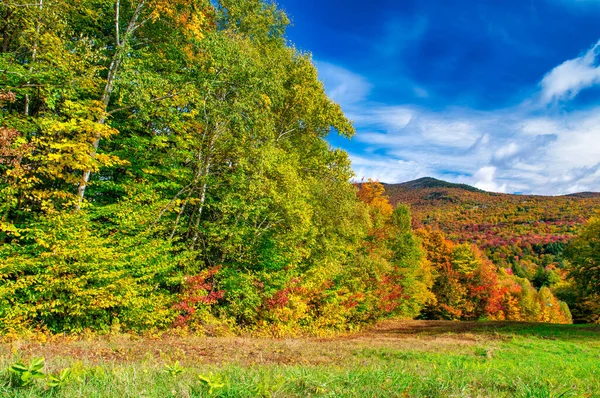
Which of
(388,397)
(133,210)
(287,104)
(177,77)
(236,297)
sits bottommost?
(236,297)

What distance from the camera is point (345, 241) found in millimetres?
19500

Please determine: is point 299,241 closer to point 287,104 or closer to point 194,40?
point 287,104

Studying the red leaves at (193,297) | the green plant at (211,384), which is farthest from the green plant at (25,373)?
the red leaves at (193,297)

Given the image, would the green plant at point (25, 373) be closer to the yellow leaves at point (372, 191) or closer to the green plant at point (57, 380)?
the green plant at point (57, 380)

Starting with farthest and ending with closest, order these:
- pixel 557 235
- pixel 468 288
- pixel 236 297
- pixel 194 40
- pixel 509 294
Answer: pixel 557 235, pixel 509 294, pixel 468 288, pixel 236 297, pixel 194 40

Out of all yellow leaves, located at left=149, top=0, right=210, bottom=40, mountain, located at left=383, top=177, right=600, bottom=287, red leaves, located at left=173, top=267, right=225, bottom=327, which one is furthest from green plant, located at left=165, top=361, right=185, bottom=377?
mountain, located at left=383, top=177, right=600, bottom=287

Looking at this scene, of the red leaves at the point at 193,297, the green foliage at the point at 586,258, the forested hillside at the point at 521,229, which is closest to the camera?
the red leaves at the point at 193,297

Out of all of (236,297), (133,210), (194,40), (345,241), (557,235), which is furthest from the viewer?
(557,235)

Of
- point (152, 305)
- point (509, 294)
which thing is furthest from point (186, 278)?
point (509, 294)

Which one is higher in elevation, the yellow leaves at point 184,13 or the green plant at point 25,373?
the yellow leaves at point 184,13

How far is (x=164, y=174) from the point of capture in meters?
12.2

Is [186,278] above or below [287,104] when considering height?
below

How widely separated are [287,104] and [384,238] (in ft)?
55.3

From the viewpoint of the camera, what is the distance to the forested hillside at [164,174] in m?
8.92
